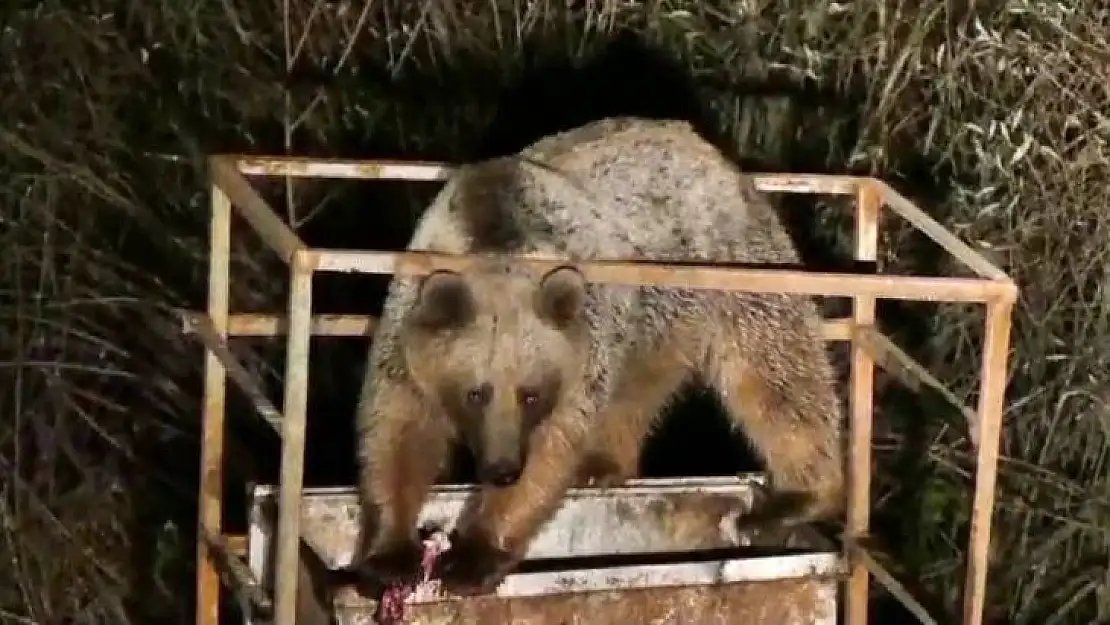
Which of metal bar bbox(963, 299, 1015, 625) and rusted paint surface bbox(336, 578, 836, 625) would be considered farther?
rusted paint surface bbox(336, 578, 836, 625)

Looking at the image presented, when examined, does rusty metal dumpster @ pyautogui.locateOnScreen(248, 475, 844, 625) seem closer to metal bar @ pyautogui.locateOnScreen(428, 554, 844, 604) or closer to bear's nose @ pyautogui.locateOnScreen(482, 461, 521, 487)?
metal bar @ pyautogui.locateOnScreen(428, 554, 844, 604)

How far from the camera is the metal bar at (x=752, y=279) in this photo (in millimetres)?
2334

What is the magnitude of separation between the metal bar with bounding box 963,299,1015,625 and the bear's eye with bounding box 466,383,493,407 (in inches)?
29.1

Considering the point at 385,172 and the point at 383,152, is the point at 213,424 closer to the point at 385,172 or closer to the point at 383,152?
the point at 385,172

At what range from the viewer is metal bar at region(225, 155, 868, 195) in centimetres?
290

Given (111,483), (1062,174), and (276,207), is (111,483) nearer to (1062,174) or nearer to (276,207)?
(276,207)

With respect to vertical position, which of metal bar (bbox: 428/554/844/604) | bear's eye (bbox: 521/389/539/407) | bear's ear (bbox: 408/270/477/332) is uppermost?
bear's ear (bbox: 408/270/477/332)

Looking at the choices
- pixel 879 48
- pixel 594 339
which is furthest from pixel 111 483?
pixel 879 48

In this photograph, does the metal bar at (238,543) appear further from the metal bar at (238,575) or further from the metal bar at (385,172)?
the metal bar at (385,172)

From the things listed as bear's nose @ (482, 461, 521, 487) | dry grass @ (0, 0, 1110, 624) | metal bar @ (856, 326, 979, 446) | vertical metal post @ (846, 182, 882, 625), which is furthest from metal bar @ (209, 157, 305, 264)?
dry grass @ (0, 0, 1110, 624)

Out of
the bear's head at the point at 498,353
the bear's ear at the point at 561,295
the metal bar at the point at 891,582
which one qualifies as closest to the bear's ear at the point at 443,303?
the bear's head at the point at 498,353

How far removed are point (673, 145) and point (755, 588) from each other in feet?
2.60

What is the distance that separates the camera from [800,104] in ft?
13.6

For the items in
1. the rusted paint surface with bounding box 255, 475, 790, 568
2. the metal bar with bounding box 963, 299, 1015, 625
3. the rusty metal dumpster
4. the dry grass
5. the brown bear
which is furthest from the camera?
the dry grass
